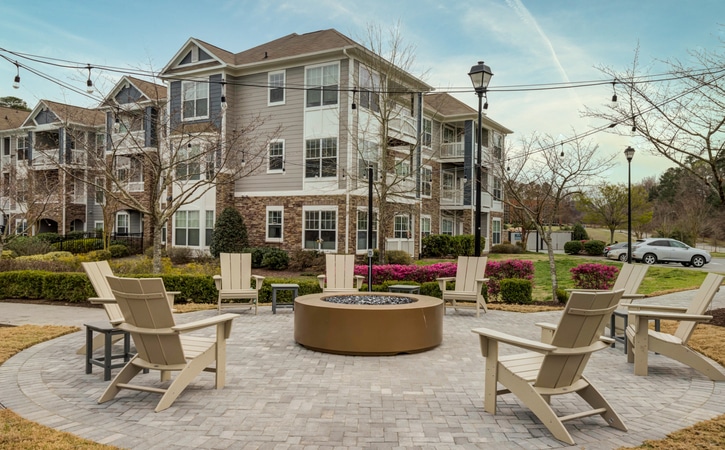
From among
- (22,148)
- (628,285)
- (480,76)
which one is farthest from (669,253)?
(22,148)

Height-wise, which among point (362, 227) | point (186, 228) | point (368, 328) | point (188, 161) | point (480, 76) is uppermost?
point (480, 76)

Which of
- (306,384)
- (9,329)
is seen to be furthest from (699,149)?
(9,329)

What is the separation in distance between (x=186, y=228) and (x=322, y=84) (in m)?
9.11

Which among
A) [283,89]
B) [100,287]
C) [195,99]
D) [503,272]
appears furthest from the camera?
[195,99]

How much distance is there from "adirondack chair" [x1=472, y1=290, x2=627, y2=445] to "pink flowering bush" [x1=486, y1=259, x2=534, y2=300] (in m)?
7.63

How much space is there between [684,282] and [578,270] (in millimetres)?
7713

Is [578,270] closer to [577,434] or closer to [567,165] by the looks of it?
[567,165]

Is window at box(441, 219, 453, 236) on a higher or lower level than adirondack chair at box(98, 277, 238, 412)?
higher

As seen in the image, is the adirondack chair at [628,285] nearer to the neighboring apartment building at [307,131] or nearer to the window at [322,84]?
the neighboring apartment building at [307,131]

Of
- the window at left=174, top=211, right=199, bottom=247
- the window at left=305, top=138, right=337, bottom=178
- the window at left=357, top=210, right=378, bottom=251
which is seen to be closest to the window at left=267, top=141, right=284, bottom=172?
the window at left=305, top=138, right=337, bottom=178

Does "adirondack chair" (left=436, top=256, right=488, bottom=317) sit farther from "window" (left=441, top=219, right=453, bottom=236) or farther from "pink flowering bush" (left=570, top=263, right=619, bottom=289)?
"window" (left=441, top=219, right=453, bottom=236)

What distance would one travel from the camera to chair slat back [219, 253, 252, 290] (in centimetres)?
1010

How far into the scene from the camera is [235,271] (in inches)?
401

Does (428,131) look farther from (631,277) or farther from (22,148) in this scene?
(22,148)
